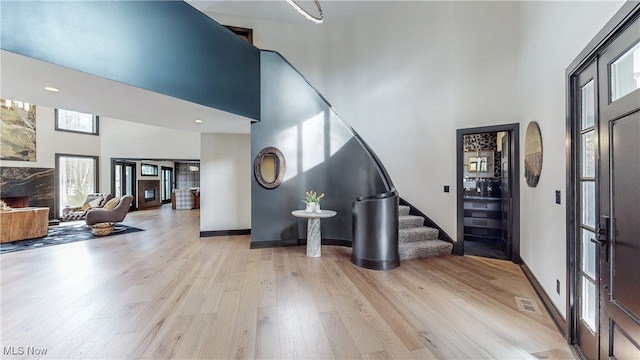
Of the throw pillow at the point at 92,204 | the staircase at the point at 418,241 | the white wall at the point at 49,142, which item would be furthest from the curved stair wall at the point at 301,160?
the white wall at the point at 49,142

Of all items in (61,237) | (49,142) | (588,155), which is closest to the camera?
(588,155)

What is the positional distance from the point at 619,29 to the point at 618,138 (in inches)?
24.0

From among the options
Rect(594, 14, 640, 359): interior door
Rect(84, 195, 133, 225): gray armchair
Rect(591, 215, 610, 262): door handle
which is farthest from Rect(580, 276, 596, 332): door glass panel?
Rect(84, 195, 133, 225): gray armchair

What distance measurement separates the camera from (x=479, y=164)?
5.89m

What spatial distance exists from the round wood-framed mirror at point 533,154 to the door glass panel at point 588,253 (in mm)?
1192

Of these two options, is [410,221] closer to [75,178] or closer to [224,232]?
[224,232]

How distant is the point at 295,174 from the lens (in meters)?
5.03

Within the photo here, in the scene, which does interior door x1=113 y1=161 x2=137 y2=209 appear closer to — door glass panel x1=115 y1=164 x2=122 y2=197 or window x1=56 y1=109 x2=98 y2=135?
door glass panel x1=115 y1=164 x2=122 y2=197

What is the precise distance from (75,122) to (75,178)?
1941 millimetres

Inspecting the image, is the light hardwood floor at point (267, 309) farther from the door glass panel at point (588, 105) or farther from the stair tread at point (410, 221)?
the door glass panel at point (588, 105)

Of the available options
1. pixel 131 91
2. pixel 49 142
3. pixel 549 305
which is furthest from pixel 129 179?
pixel 549 305

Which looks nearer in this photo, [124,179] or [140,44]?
[140,44]

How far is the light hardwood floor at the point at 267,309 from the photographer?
1.95 metres

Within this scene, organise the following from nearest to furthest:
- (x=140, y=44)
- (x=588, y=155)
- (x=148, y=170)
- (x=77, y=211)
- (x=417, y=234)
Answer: (x=588, y=155) < (x=140, y=44) < (x=417, y=234) < (x=77, y=211) < (x=148, y=170)
